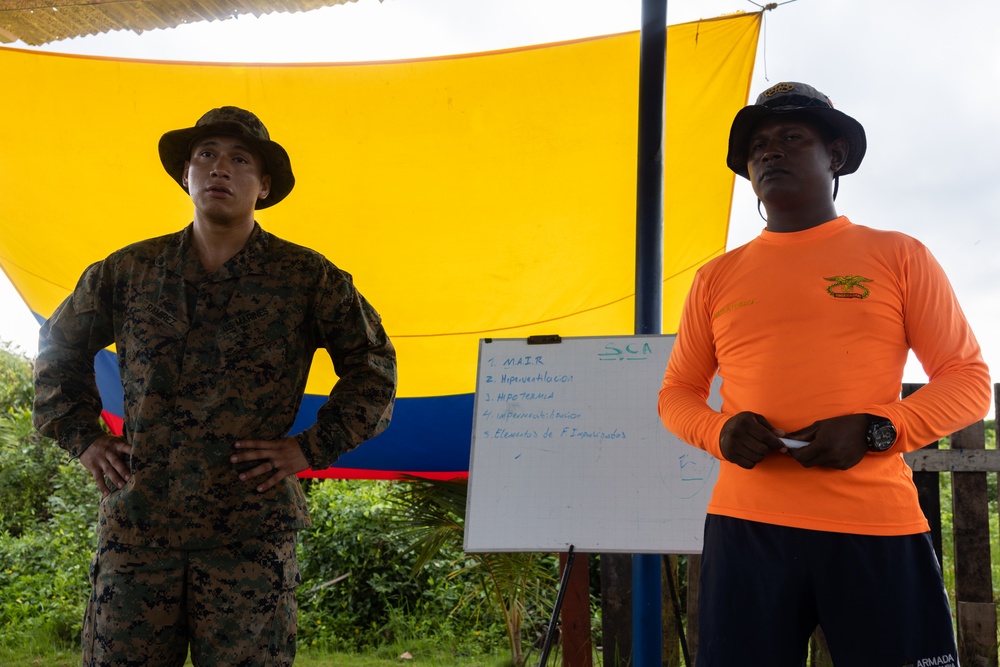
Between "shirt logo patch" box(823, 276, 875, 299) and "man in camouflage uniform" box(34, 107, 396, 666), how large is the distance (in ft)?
3.15

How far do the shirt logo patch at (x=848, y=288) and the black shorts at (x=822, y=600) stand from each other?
1.32 feet

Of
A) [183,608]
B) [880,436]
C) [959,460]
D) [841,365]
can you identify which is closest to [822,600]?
[880,436]

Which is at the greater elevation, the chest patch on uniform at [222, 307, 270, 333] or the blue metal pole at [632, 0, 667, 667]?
the blue metal pole at [632, 0, 667, 667]

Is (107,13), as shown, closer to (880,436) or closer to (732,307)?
(732,307)

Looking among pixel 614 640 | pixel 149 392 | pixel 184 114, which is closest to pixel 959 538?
pixel 614 640

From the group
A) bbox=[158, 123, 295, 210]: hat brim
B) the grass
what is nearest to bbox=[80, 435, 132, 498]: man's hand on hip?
bbox=[158, 123, 295, 210]: hat brim

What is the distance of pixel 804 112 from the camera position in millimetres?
1407

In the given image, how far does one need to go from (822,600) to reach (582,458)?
1.07m

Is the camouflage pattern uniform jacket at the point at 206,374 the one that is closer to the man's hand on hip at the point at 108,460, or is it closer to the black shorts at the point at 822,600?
the man's hand on hip at the point at 108,460

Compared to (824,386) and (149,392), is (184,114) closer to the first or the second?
(149,392)

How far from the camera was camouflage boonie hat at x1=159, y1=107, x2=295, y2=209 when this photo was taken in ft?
5.78

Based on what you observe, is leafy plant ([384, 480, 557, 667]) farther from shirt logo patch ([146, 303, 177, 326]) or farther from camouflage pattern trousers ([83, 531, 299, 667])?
shirt logo patch ([146, 303, 177, 326])

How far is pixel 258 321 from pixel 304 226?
5.17 ft

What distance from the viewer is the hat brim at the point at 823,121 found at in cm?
140
